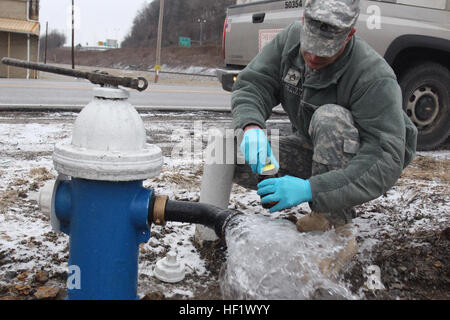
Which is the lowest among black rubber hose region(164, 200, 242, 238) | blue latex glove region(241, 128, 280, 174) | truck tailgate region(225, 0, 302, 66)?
black rubber hose region(164, 200, 242, 238)

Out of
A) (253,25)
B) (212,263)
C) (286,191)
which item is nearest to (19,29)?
(253,25)

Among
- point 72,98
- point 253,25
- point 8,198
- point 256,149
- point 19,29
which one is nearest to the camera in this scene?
point 256,149

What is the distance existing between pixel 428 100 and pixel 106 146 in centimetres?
417

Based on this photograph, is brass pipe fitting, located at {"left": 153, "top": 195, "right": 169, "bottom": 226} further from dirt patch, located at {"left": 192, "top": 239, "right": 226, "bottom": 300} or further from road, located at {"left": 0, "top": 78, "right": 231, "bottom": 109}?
road, located at {"left": 0, "top": 78, "right": 231, "bottom": 109}

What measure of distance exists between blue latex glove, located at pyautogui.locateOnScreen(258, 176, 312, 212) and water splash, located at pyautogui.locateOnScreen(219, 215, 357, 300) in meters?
0.09

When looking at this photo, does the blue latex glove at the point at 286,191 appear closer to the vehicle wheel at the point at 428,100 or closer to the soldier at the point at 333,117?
the soldier at the point at 333,117

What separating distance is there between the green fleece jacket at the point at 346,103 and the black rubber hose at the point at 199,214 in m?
0.36

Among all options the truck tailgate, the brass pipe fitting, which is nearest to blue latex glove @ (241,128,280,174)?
the brass pipe fitting

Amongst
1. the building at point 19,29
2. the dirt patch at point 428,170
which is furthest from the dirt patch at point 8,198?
the building at point 19,29

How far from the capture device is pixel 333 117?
72.7 inches

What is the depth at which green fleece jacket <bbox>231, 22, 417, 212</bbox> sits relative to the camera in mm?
1708

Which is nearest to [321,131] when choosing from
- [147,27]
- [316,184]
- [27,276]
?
[316,184]

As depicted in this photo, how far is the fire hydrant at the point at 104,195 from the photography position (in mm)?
1421

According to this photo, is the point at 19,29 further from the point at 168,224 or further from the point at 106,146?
the point at 106,146
